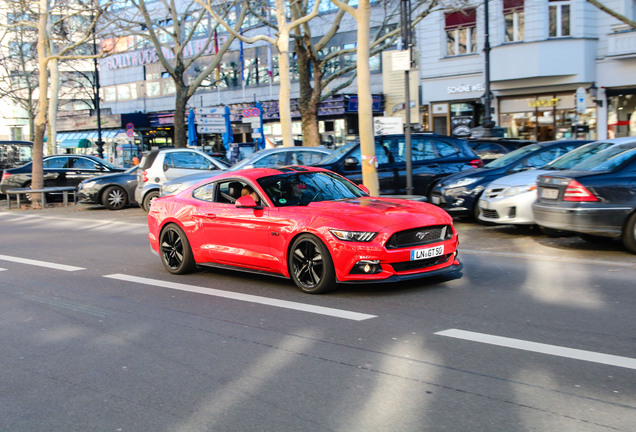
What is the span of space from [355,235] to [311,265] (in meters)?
0.63

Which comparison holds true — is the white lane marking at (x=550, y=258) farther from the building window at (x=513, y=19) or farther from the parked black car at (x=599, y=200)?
the building window at (x=513, y=19)

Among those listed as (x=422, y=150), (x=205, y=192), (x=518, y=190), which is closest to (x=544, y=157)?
(x=518, y=190)

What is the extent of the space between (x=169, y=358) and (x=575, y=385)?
2.94 metres

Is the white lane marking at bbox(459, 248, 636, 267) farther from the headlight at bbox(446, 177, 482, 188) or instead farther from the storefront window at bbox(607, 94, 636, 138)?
the storefront window at bbox(607, 94, 636, 138)

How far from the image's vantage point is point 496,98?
32438mm

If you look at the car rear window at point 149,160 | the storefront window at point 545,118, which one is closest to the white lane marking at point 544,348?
the car rear window at point 149,160

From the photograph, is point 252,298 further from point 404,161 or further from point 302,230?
point 404,161

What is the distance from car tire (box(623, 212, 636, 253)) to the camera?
9.42 metres

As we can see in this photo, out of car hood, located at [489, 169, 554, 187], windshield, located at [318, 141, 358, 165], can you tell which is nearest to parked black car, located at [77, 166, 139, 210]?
windshield, located at [318, 141, 358, 165]

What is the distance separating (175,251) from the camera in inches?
370

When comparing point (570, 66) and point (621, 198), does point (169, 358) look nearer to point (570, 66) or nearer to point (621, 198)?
point (621, 198)

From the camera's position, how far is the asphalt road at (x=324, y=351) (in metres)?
4.20

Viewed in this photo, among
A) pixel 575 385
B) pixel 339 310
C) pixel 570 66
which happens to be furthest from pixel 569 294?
pixel 570 66

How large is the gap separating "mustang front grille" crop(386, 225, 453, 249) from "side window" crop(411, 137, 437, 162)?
25.4ft
